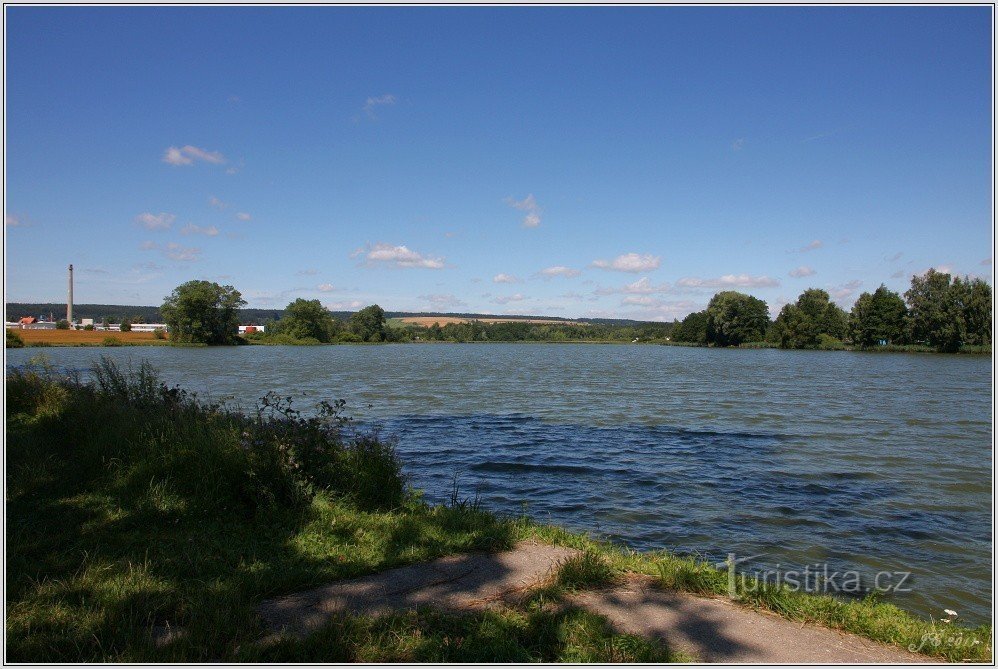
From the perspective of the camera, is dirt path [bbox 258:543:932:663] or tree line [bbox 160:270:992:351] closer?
dirt path [bbox 258:543:932:663]

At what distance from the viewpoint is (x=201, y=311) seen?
91250mm

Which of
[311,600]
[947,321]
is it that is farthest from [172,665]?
[947,321]

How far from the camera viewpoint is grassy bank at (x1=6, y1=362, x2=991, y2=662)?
12.5 feet

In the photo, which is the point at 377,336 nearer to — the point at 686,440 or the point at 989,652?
the point at 686,440

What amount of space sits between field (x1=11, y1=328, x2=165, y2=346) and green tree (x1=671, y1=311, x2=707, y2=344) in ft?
324

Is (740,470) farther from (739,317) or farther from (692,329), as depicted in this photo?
(692,329)

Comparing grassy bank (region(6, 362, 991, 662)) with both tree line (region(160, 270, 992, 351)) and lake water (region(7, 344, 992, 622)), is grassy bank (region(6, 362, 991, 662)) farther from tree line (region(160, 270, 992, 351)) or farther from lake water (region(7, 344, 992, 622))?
tree line (region(160, 270, 992, 351))

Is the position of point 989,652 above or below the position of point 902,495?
above

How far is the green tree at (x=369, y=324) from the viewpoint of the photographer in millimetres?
128500

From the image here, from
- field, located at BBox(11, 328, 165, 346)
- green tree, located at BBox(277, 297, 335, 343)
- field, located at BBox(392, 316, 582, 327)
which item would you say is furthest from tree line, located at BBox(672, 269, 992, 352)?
field, located at BBox(11, 328, 165, 346)

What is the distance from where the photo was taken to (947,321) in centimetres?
7681

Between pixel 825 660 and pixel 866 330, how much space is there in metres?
100

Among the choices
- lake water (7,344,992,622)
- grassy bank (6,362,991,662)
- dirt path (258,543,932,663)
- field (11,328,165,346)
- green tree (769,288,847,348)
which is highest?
green tree (769,288,847,348)

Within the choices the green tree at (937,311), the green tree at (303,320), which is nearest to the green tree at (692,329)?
the green tree at (937,311)
